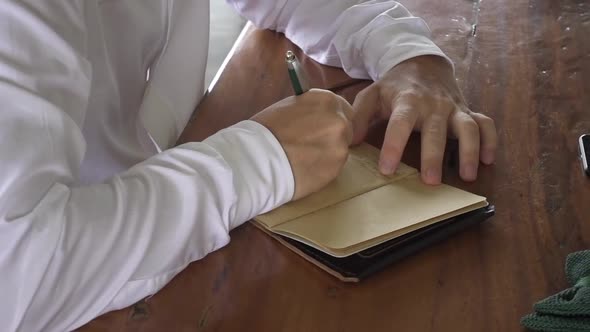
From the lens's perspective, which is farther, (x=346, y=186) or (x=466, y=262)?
(x=346, y=186)

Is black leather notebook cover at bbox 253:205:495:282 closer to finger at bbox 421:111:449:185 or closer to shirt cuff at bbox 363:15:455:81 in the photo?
finger at bbox 421:111:449:185

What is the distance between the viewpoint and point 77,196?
0.64 m

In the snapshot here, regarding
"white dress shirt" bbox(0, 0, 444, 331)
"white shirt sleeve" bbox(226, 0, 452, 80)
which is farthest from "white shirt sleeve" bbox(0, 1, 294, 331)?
"white shirt sleeve" bbox(226, 0, 452, 80)

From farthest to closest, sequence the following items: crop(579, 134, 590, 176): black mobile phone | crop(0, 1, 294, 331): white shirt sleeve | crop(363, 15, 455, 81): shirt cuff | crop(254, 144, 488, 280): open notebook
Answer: crop(363, 15, 455, 81): shirt cuff, crop(579, 134, 590, 176): black mobile phone, crop(254, 144, 488, 280): open notebook, crop(0, 1, 294, 331): white shirt sleeve

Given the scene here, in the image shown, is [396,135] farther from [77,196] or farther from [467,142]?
[77,196]

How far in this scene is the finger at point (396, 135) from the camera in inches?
31.5

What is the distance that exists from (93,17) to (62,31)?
0.20 meters

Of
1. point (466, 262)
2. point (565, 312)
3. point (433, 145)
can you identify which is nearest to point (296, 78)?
point (433, 145)

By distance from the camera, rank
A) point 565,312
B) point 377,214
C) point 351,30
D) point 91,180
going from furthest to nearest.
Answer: point 351,30, point 91,180, point 377,214, point 565,312

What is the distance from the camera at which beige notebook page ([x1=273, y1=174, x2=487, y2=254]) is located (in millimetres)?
689

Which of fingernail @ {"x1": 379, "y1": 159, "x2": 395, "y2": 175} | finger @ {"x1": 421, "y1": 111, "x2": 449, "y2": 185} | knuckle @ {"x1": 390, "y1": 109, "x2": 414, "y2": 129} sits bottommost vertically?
fingernail @ {"x1": 379, "y1": 159, "x2": 395, "y2": 175}

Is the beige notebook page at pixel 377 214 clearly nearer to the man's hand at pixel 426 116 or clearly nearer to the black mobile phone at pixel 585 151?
the man's hand at pixel 426 116

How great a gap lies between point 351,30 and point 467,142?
0.35m

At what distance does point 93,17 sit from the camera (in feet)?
2.76
